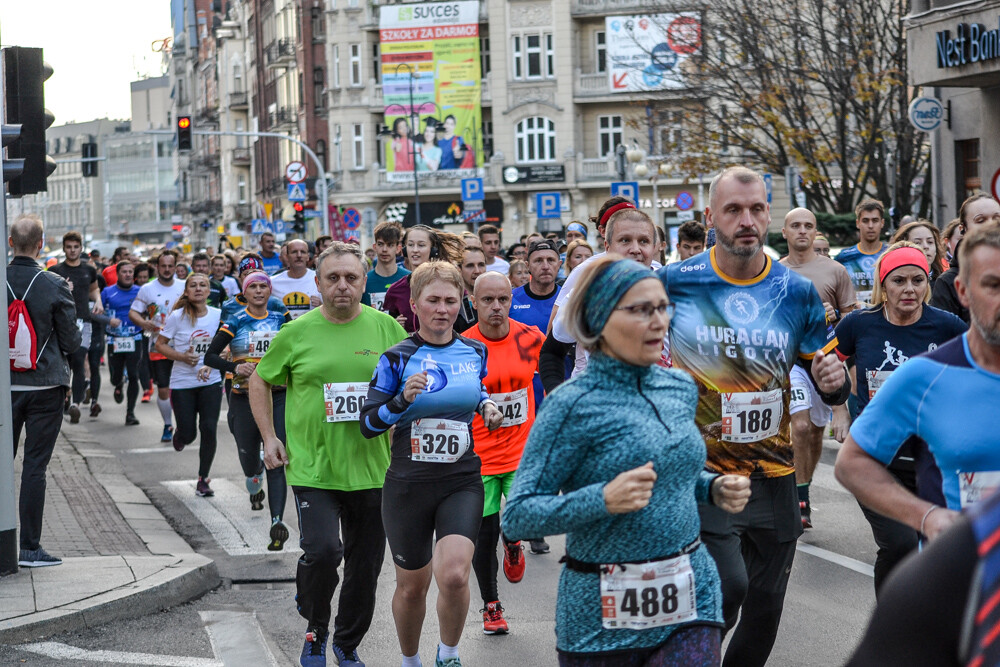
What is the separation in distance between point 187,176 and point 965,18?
108638 mm

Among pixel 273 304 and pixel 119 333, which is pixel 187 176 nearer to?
pixel 119 333

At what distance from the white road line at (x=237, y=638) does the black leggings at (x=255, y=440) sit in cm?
179

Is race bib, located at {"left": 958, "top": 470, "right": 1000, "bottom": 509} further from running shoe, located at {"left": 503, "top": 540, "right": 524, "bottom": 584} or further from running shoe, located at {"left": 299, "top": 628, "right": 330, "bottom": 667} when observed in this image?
running shoe, located at {"left": 503, "top": 540, "right": 524, "bottom": 584}

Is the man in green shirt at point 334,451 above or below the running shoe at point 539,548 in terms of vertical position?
above

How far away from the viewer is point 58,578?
27.2 ft

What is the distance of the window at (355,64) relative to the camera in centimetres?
6831

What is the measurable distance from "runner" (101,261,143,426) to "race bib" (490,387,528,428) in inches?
455

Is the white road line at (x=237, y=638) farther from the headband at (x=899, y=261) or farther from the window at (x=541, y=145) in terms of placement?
the window at (x=541, y=145)

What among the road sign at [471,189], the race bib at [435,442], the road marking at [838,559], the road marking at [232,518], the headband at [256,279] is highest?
the road sign at [471,189]

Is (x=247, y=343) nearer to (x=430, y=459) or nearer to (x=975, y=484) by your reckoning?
(x=430, y=459)

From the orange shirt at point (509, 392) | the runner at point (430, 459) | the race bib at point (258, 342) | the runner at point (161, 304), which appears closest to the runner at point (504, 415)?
the orange shirt at point (509, 392)

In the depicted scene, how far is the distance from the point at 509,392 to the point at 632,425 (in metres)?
3.81

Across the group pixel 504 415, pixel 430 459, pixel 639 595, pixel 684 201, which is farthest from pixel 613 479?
pixel 684 201

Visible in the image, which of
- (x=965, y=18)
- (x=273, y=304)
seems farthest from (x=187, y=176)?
(x=273, y=304)
